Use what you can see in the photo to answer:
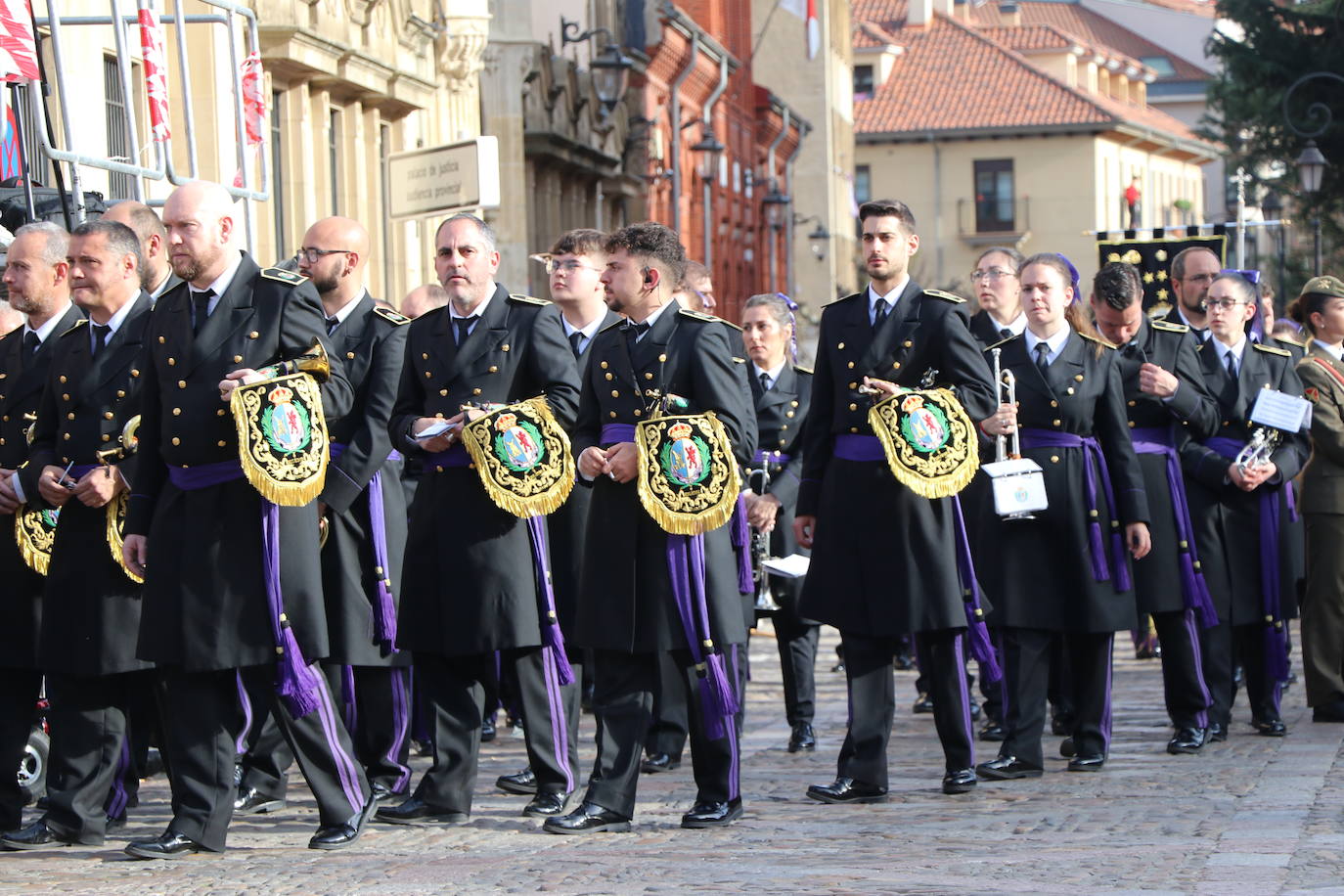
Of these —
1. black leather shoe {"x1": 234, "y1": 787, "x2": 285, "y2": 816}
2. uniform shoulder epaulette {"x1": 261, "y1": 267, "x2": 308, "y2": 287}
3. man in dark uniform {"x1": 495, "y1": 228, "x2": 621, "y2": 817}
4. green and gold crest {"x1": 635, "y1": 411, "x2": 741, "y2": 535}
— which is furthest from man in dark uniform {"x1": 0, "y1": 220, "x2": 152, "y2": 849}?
man in dark uniform {"x1": 495, "y1": 228, "x2": 621, "y2": 817}

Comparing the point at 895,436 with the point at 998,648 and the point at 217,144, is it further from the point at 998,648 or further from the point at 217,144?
the point at 217,144

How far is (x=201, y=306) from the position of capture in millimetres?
8148

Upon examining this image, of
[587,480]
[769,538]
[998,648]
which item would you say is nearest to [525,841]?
[587,480]

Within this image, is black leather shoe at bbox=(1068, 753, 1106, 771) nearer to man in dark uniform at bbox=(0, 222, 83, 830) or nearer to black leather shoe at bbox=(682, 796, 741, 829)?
black leather shoe at bbox=(682, 796, 741, 829)

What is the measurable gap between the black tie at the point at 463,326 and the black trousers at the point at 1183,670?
12.4 ft

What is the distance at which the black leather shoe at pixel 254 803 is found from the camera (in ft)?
31.0

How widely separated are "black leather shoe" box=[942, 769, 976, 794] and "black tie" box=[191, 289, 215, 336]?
3586 mm

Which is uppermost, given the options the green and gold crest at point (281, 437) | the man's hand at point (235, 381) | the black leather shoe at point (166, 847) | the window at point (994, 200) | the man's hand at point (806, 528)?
the window at point (994, 200)

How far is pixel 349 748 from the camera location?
8312mm

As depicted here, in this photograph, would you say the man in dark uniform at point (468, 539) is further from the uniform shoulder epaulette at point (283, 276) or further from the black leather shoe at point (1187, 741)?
the black leather shoe at point (1187, 741)

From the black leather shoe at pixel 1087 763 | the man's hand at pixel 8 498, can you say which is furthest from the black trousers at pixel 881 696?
the man's hand at pixel 8 498

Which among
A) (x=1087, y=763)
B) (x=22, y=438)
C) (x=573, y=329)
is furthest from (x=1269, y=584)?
(x=22, y=438)

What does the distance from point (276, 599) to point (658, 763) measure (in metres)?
3.36

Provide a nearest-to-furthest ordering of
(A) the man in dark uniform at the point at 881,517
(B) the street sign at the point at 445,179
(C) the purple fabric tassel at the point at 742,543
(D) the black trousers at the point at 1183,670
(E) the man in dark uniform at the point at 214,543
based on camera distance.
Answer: (E) the man in dark uniform at the point at 214,543 → (A) the man in dark uniform at the point at 881,517 → (C) the purple fabric tassel at the point at 742,543 → (D) the black trousers at the point at 1183,670 → (B) the street sign at the point at 445,179
